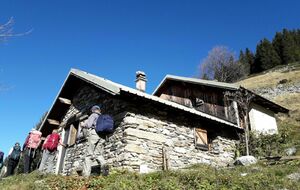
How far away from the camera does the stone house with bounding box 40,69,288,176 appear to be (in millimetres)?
10930

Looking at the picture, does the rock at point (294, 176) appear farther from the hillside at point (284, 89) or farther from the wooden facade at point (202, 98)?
the hillside at point (284, 89)

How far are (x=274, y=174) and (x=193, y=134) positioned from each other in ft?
18.5

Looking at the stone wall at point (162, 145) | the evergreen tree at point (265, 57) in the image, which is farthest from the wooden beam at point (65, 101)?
A: the evergreen tree at point (265, 57)

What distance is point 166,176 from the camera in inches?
309

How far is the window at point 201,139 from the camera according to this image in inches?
523

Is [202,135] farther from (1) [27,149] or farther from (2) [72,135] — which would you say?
(1) [27,149]

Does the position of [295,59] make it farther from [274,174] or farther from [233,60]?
[274,174]

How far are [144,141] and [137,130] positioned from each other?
492 mm

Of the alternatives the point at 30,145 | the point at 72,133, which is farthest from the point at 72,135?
the point at 30,145

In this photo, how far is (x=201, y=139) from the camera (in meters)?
13.5

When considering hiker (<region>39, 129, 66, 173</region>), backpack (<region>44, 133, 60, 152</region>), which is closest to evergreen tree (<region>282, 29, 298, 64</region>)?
hiker (<region>39, 129, 66, 173</region>)

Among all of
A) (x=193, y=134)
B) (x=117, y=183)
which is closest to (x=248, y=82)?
(x=193, y=134)

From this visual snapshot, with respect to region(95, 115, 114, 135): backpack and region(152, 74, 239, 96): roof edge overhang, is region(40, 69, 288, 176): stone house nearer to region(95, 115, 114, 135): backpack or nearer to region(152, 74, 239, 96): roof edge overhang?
region(95, 115, 114, 135): backpack

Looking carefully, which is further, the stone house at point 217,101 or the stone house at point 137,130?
the stone house at point 217,101
